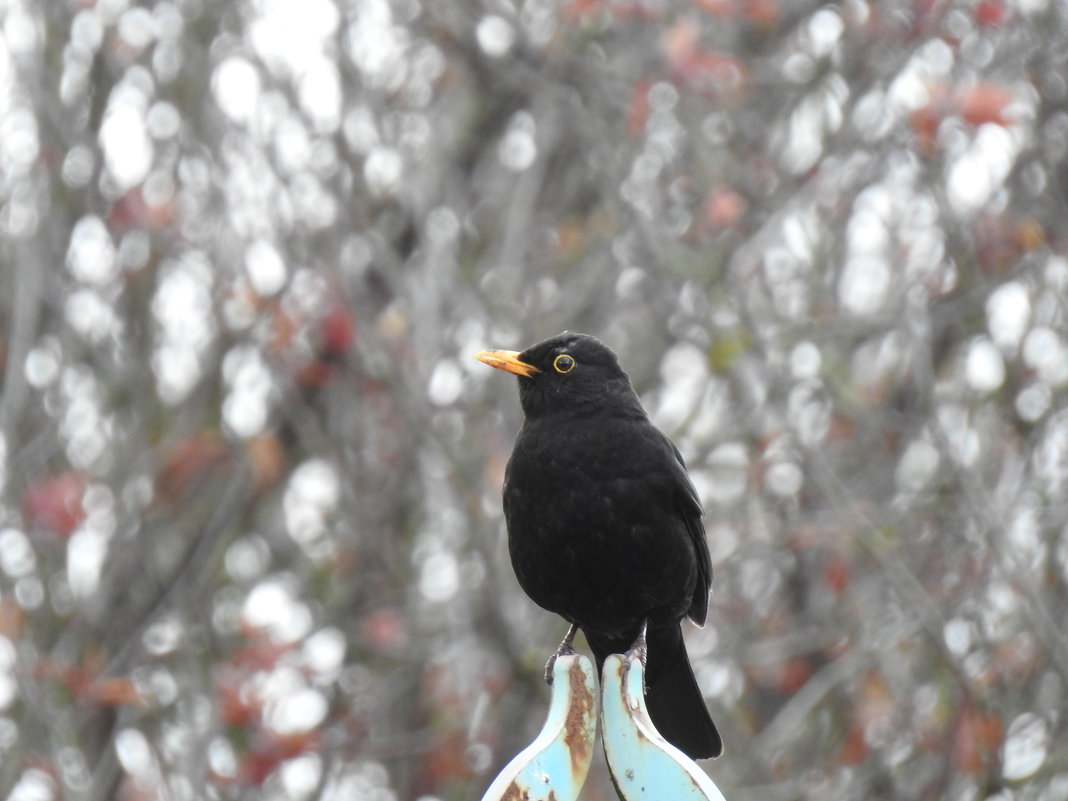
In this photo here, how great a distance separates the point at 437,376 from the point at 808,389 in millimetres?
1871

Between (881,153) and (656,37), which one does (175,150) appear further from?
(881,153)

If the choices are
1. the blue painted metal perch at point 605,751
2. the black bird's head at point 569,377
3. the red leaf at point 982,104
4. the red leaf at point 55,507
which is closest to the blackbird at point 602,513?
the black bird's head at point 569,377

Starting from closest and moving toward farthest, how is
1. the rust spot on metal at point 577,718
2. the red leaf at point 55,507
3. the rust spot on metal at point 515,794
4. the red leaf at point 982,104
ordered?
the rust spot on metal at point 515,794 < the rust spot on metal at point 577,718 < the red leaf at point 982,104 < the red leaf at point 55,507

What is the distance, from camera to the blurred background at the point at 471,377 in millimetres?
6344

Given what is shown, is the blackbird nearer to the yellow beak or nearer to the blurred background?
the yellow beak

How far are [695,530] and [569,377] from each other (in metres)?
0.58

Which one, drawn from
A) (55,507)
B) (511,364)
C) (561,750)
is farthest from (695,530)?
(55,507)

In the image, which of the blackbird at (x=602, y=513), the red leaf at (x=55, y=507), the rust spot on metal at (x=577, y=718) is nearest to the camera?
the rust spot on metal at (x=577, y=718)

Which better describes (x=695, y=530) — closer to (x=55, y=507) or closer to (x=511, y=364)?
(x=511, y=364)

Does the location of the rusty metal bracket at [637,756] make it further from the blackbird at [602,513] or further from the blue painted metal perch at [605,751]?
the blackbird at [602,513]

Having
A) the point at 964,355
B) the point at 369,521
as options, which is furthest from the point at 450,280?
the point at 964,355

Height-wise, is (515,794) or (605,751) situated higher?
(605,751)

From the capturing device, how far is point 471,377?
6.70 meters

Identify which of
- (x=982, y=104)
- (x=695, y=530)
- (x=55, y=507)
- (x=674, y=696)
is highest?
(x=982, y=104)
